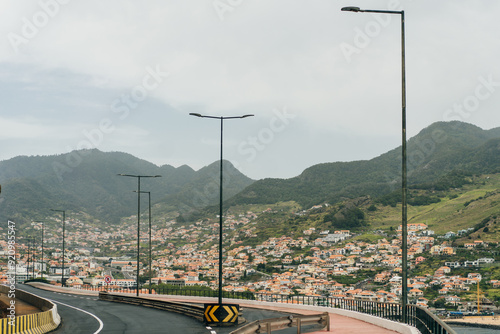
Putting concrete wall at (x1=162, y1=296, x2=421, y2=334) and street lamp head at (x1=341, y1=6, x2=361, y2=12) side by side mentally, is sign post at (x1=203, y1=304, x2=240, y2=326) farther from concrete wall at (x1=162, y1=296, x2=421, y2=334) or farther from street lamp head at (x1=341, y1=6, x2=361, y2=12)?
street lamp head at (x1=341, y1=6, x2=361, y2=12)

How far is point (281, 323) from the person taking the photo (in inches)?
893

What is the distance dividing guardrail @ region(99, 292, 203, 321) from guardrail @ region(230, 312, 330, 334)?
34.6 ft

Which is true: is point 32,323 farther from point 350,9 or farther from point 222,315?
point 350,9

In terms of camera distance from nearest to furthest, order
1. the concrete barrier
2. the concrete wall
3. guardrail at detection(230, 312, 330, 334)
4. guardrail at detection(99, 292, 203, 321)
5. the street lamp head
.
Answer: the concrete barrier → guardrail at detection(230, 312, 330, 334) → the concrete wall → the street lamp head → guardrail at detection(99, 292, 203, 321)

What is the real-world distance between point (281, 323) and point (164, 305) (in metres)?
21.8

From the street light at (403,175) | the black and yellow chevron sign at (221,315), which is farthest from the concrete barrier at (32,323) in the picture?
the street light at (403,175)

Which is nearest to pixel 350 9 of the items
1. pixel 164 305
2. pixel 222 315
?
pixel 222 315

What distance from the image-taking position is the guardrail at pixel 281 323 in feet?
66.5

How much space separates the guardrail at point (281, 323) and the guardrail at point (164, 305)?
10.6m

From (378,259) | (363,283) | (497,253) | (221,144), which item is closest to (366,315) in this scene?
(221,144)

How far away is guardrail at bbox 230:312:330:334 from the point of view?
20.3m

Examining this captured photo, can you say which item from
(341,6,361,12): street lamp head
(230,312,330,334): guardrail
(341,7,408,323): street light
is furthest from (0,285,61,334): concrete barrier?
(341,6,361,12): street lamp head

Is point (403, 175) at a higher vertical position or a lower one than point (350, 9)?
lower

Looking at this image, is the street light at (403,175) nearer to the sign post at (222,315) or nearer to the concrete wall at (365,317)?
the concrete wall at (365,317)
